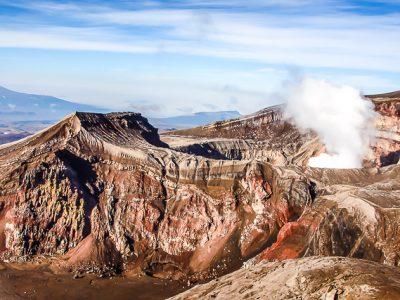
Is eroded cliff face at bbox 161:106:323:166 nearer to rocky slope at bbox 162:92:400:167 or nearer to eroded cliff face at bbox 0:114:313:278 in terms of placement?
rocky slope at bbox 162:92:400:167

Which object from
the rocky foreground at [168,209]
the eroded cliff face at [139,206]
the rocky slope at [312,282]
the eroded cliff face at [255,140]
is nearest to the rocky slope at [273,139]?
the eroded cliff face at [255,140]

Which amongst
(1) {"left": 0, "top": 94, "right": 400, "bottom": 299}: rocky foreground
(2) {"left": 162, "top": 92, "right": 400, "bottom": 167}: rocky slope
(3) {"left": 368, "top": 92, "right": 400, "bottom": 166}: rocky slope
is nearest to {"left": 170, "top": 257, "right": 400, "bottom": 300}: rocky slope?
(1) {"left": 0, "top": 94, "right": 400, "bottom": 299}: rocky foreground

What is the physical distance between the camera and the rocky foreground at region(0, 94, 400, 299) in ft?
220

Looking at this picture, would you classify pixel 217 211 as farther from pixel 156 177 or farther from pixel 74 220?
pixel 74 220

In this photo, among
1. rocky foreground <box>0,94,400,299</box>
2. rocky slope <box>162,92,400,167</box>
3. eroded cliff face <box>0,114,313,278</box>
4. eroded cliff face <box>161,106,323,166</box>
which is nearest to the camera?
rocky foreground <box>0,94,400,299</box>

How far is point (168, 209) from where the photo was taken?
270 feet

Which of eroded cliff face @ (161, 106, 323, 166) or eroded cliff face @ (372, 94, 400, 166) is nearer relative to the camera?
eroded cliff face @ (372, 94, 400, 166)

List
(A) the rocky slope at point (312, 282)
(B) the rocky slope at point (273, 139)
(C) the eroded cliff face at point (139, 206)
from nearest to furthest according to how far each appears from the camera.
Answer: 1. (A) the rocky slope at point (312, 282)
2. (C) the eroded cliff face at point (139, 206)
3. (B) the rocky slope at point (273, 139)

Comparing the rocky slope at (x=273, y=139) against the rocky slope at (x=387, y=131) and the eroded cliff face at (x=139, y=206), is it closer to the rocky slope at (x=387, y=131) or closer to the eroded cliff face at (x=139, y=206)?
the rocky slope at (x=387, y=131)

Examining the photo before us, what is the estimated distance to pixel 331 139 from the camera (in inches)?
4262

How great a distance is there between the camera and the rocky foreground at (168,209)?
220ft

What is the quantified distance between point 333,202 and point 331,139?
40.2 metres

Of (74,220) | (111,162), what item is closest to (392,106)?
(111,162)

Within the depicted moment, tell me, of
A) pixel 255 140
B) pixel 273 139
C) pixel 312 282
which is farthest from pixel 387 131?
pixel 312 282
